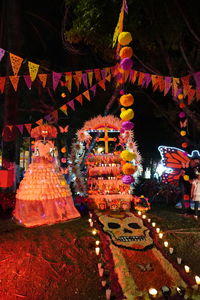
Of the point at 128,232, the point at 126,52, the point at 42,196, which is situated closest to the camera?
the point at 126,52

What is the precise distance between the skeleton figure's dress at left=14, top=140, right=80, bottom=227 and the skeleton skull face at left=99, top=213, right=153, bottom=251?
1.41 m

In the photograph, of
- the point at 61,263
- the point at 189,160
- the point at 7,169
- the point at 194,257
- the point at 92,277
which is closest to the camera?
the point at 92,277

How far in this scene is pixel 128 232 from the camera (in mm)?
6359

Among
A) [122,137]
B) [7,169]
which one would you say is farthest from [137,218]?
[7,169]

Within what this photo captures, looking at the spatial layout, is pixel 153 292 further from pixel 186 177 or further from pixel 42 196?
pixel 186 177

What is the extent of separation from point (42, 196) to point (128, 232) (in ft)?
9.63

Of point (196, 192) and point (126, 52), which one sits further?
point (196, 192)

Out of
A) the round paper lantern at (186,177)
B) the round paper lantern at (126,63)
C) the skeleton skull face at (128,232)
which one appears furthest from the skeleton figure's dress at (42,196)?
the round paper lantern at (186,177)

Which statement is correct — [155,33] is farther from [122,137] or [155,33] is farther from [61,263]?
[61,263]

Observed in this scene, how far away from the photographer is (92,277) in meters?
4.32

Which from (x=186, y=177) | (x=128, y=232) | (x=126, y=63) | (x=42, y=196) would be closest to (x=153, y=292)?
(x=128, y=232)

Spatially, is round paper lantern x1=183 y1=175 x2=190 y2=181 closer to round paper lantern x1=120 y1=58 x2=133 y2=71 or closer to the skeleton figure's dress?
the skeleton figure's dress

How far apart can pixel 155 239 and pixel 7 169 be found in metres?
6.24

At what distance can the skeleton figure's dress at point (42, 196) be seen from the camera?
7238mm
